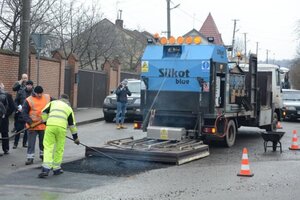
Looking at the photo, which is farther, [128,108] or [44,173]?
[128,108]

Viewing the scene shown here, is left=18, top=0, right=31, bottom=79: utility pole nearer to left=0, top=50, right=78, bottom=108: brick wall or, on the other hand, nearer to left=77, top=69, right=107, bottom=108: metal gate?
left=0, top=50, right=78, bottom=108: brick wall

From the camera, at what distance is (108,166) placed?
32.7ft

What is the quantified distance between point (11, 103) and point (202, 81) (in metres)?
4.70

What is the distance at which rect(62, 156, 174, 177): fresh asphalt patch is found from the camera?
9.42 meters

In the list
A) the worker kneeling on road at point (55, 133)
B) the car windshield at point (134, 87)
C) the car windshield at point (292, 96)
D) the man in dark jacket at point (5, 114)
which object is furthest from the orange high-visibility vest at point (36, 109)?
the car windshield at point (292, 96)

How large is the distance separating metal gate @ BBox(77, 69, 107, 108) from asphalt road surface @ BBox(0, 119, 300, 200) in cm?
1318

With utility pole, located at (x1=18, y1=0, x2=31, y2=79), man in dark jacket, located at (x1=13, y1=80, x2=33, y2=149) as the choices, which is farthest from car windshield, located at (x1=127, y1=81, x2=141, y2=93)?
man in dark jacket, located at (x1=13, y1=80, x2=33, y2=149)

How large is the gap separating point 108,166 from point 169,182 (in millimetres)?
1890

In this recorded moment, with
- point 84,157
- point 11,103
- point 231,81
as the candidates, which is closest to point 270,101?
point 231,81

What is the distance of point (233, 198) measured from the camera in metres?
7.34

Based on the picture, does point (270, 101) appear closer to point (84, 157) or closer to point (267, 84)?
point (267, 84)

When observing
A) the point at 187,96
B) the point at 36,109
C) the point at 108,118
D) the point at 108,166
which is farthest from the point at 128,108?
the point at 108,166

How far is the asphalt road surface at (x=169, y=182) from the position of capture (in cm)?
750

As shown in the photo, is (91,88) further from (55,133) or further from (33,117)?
(55,133)
